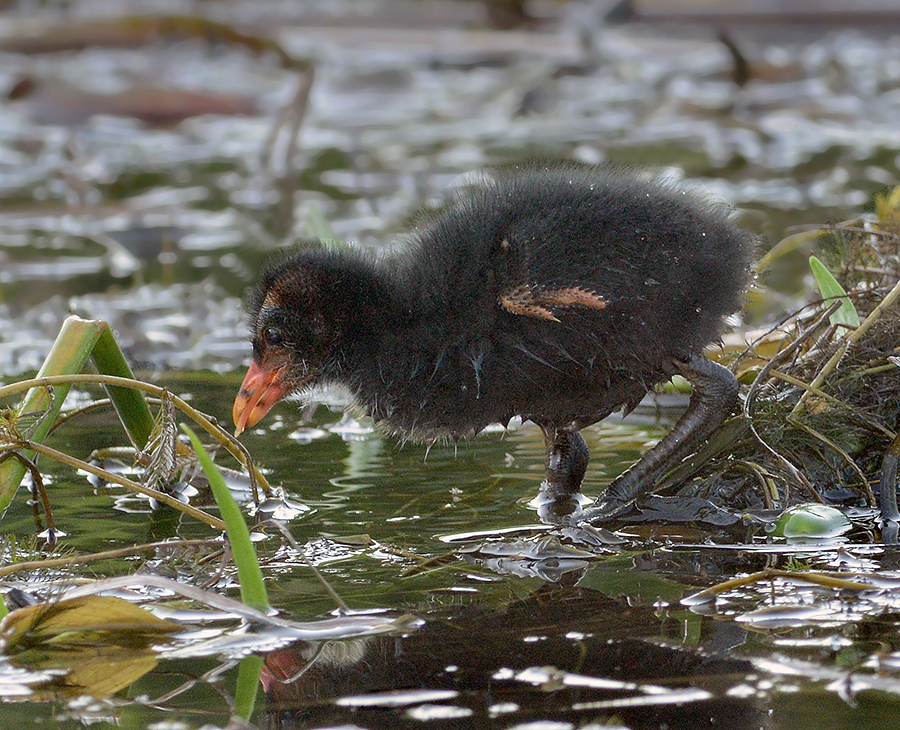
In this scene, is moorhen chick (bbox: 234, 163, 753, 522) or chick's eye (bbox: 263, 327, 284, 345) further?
chick's eye (bbox: 263, 327, 284, 345)

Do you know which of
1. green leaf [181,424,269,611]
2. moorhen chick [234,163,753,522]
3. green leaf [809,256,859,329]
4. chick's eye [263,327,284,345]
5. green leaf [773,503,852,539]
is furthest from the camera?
green leaf [809,256,859,329]

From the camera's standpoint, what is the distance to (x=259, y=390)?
3.69 m

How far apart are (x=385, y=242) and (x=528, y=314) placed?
420 centimetres

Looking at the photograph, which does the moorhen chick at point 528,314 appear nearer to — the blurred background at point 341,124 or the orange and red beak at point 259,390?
the orange and red beak at point 259,390

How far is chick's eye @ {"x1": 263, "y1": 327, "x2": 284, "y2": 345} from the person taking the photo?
361cm

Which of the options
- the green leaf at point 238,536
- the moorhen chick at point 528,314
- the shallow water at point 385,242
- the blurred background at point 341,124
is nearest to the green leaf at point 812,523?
the shallow water at point 385,242

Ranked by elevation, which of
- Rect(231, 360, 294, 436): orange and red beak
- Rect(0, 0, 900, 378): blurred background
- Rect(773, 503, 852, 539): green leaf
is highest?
Rect(0, 0, 900, 378): blurred background

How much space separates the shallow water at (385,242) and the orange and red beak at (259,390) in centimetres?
26

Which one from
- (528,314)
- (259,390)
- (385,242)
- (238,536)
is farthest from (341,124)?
(238,536)

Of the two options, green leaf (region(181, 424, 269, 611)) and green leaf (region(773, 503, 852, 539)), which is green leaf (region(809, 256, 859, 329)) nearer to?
green leaf (region(773, 503, 852, 539))

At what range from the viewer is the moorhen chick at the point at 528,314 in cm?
340

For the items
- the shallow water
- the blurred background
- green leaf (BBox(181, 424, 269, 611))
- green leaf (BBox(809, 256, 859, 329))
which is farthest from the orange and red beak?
the blurred background

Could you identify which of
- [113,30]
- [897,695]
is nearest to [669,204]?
[897,695]

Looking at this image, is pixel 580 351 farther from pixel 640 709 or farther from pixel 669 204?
pixel 640 709
